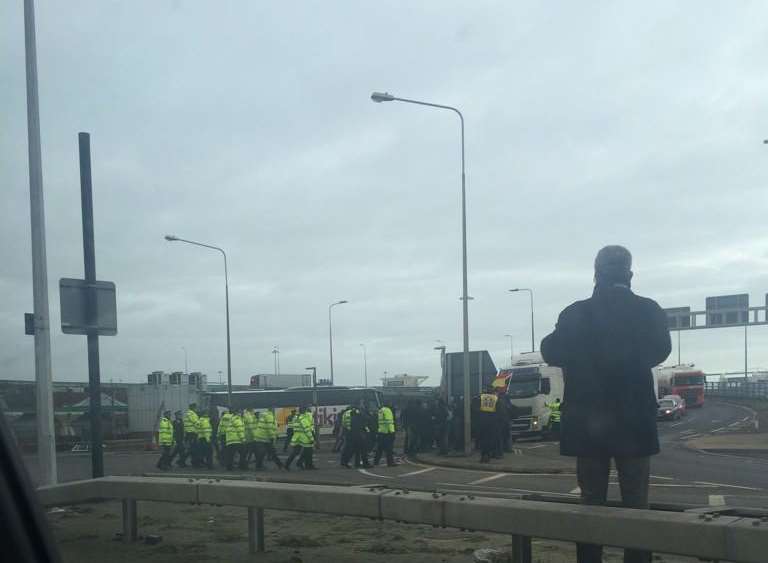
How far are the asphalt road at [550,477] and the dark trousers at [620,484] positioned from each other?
5151 mm

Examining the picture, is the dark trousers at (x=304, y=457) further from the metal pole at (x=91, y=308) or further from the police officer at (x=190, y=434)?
the metal pole at (x=91, y=308)

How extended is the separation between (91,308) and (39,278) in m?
1.69

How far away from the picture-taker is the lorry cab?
35.0 meters

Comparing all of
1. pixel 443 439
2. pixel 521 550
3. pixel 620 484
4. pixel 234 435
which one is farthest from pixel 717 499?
pixel 234 435

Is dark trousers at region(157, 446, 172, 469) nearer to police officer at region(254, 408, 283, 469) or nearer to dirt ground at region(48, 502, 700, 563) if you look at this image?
police officer at region(254, 408, 283, 469)

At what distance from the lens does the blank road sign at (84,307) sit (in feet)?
37.7

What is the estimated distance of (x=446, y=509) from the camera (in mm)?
6340

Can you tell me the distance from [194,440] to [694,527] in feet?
75.3

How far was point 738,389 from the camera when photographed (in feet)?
270

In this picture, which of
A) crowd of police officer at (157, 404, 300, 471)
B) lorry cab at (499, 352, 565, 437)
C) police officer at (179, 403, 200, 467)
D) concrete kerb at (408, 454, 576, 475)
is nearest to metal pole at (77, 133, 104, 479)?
concrete kerb at (408, 454, 576, 475)

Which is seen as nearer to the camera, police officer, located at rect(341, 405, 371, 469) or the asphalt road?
the asphalt road

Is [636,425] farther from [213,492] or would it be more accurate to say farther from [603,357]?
[213,492]

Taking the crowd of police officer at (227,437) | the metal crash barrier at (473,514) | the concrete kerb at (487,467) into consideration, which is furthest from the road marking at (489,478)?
the metal crash barrier at (473,514)

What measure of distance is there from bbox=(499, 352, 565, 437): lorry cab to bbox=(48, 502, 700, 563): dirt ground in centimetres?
2563
